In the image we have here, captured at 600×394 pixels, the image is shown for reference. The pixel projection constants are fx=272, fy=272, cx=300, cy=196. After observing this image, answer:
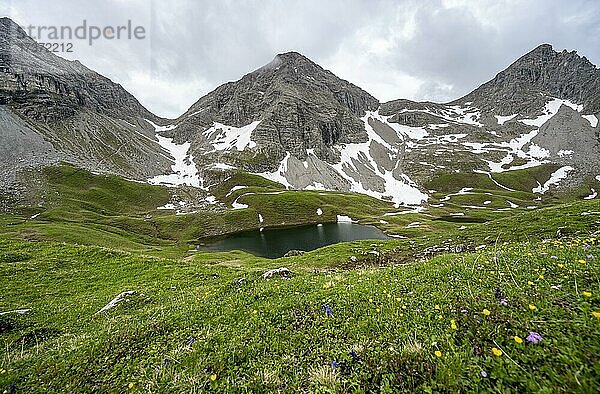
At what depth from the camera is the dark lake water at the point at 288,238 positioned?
8931 cm

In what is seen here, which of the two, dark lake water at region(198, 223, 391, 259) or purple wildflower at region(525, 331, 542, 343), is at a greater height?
purple wildflower at region(525, 331, 542, 343)

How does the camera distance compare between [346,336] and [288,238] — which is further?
[288,238]

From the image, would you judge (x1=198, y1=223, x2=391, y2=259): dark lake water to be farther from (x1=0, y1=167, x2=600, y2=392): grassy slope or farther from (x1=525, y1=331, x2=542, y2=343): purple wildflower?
(x1=525, y1=331, x2=542, y2=343): purple wildflower

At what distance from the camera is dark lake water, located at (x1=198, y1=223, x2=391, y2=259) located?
89.3 m

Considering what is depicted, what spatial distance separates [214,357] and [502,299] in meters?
6.53

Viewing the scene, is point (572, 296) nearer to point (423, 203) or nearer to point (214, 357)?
point (214, 357)

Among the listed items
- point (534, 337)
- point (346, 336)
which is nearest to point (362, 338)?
point (346, 336)

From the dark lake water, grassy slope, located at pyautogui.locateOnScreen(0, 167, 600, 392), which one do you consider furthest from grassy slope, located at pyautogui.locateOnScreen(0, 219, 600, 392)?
the dark lake water

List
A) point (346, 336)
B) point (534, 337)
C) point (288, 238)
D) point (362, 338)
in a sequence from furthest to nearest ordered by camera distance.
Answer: point (288, 238) → point (346, 336) → point (362, 338) → point (534, 337)

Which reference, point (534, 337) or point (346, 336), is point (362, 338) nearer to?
point (346, 336)

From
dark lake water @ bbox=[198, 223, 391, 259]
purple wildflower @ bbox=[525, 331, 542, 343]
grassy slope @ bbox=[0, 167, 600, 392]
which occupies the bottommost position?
dark lake water @ bbox=[198, 223, 391, 259]

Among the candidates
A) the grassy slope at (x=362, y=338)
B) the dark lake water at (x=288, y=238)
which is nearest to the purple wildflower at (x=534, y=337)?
the grassy slope at (x=362, y=338)

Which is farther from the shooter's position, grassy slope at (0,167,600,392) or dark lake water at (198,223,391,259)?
dark lake water at (198,223,391,259)

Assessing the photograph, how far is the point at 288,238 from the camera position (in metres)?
102
